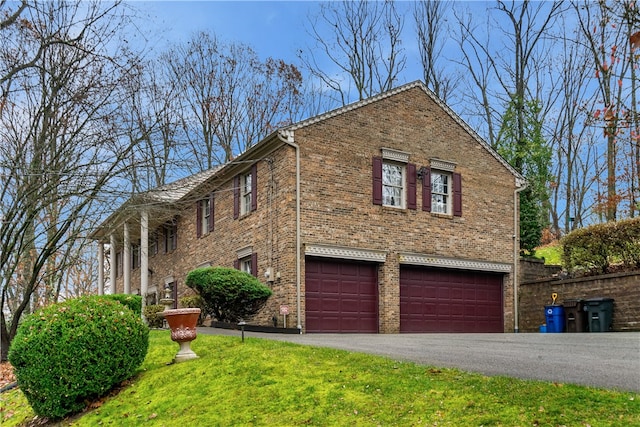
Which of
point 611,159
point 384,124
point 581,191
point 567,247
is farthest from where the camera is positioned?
point 581,191

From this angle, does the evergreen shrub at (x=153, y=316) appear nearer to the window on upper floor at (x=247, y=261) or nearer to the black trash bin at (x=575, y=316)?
the window on upper floor at (x=247, y=261)

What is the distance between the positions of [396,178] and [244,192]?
482cm

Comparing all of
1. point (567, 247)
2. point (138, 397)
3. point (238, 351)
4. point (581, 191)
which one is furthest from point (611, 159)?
point (138, 397)

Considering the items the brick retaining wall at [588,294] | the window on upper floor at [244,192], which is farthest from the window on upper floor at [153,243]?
the brick retaining wall at [588,294]

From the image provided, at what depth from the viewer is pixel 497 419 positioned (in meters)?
6.50

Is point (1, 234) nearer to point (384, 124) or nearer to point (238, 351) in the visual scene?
point (238, 351)

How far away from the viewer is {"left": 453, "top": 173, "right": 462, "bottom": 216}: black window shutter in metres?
21.2

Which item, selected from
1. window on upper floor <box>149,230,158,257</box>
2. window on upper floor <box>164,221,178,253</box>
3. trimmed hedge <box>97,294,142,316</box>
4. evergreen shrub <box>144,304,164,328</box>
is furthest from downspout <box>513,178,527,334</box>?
window on upper floor <box>149,230,158,257</box>

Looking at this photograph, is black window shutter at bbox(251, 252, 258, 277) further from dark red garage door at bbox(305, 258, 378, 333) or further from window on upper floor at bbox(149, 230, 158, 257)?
window on upper floor at bbox(149, 230, 158, 257)

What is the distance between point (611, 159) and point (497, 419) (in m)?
27.4

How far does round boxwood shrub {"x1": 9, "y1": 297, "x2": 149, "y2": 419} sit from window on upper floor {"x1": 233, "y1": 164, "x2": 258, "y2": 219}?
10.1 meters

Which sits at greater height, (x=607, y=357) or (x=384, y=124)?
→ (x=384, y=124)

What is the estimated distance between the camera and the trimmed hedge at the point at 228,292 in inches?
663

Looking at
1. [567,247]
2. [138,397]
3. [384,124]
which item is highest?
[384,124]
